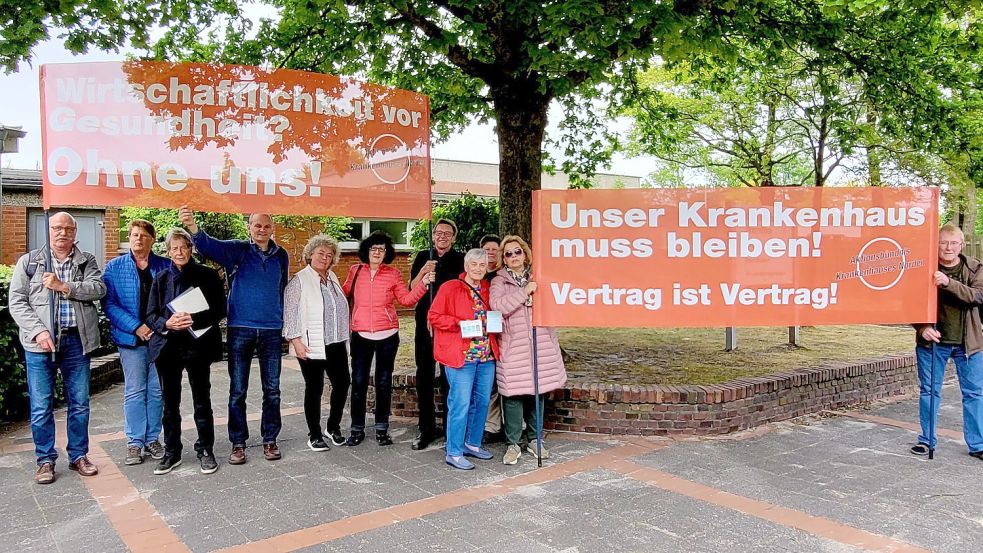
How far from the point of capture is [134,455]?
5.32m

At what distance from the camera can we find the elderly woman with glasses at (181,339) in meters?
5.00

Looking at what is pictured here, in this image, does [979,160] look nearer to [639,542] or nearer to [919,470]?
[919,470]

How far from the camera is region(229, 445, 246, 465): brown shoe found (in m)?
5.23

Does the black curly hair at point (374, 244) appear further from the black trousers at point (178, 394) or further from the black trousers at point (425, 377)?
the black trousers at point (178, 394)

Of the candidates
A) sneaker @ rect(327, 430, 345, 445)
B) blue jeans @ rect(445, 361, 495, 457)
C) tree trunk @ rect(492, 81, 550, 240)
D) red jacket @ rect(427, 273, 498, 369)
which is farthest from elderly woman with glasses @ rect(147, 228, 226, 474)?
tree trunk @ rect(492, 81, 550, 240)

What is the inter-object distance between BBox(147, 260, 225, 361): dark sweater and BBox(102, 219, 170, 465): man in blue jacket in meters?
0.12

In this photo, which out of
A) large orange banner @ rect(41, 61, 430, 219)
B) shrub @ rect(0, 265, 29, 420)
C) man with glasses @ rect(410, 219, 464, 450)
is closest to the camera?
large orange banner @ rect(41, 61, 430, 219)

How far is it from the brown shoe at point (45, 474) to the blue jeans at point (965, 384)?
6.50 m

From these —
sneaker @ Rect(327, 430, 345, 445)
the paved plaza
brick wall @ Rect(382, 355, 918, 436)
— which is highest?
brick wall @ Rect(382, 355, 918, 436)

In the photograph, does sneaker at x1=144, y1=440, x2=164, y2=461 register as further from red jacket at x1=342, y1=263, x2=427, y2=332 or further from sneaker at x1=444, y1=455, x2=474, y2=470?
sneaker at x1=444, y1=455, x2=474, y2=470

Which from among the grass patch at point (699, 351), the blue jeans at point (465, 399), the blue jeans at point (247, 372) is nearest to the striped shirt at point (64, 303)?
the blue jeans at point (247, 372)

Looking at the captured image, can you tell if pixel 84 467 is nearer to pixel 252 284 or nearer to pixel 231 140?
pixel 252 284

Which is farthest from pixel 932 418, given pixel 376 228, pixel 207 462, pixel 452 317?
pixel 376 228

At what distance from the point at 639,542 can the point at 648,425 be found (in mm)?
2209
